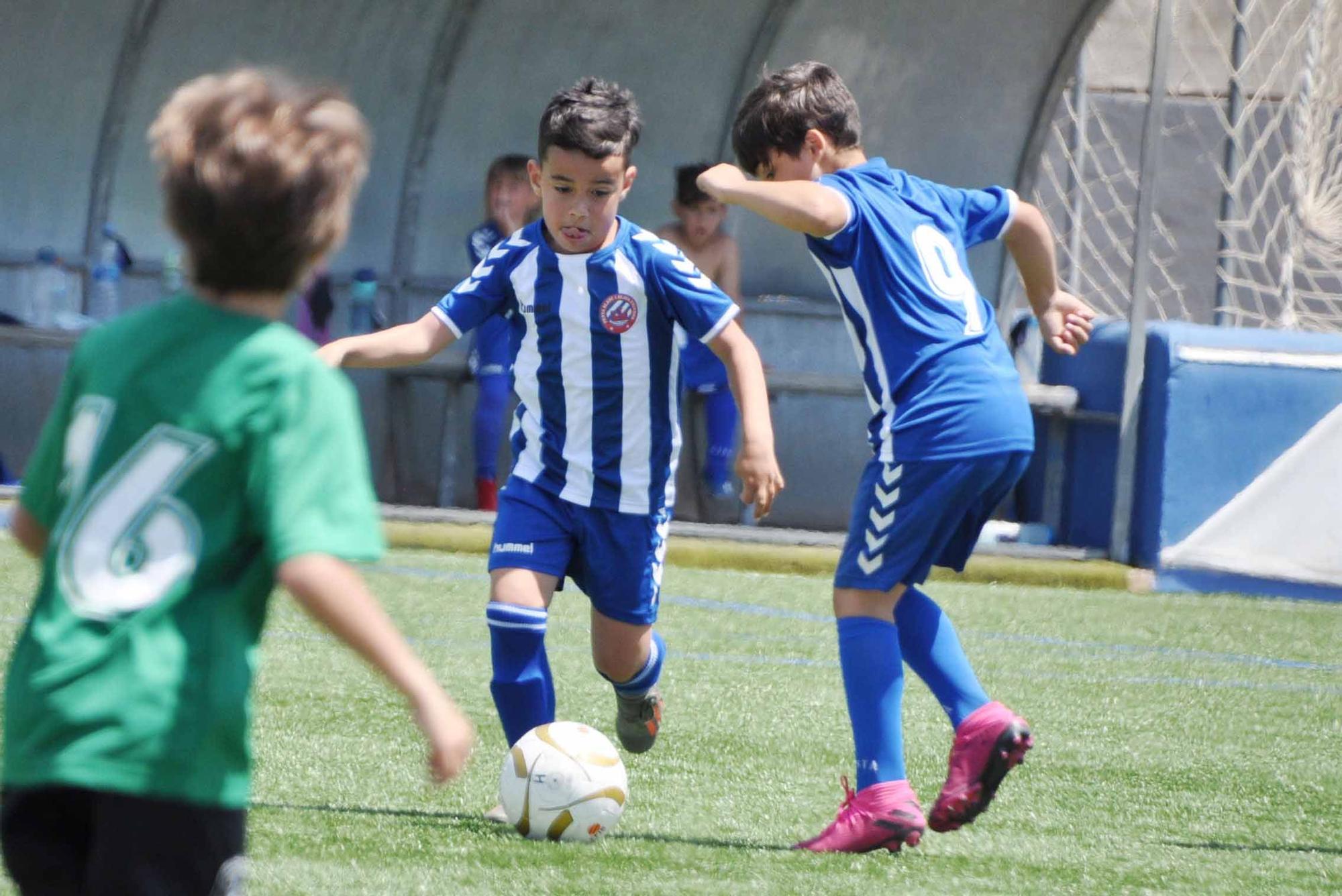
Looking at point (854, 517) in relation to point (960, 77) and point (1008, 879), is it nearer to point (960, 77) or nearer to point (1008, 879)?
point (1008, 879)

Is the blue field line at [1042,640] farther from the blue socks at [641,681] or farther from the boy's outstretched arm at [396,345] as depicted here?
the boy's outstretched arm at [396,345]

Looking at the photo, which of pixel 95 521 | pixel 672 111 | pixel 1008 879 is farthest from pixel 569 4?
pixel 95 521

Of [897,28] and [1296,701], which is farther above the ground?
[897,28]

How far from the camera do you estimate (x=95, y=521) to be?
78.7 inches

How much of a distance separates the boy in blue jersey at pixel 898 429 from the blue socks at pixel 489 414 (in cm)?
510

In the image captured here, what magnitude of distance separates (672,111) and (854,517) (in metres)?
6.67

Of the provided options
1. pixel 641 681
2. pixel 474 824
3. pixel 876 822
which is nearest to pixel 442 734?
pixel 876 822

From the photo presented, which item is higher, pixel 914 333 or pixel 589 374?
pixel 914 333

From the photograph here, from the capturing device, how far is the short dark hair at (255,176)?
6.43 ft

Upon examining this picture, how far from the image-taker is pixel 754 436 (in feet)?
12.3

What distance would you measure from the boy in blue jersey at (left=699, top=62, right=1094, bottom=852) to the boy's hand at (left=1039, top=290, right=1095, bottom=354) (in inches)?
6.8

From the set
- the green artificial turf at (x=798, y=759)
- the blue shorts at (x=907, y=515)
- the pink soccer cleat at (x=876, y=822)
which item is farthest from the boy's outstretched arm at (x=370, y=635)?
the blue shorts at (x=907, y=515)

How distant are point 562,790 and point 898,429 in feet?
3.24

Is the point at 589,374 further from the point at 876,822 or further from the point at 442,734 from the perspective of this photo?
the point at 442,734
